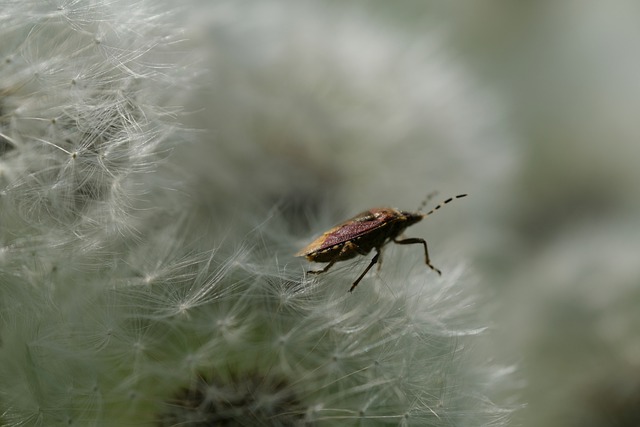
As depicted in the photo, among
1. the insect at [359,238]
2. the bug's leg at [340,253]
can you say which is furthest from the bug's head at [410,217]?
the bug's leg at [340,253]

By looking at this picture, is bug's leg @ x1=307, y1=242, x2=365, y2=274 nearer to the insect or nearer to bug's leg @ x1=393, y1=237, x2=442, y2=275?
the insect

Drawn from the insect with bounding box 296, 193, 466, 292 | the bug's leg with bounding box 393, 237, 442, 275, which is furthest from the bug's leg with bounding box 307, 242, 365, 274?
the bug's leg with bounding box 393, 237, 442, 275

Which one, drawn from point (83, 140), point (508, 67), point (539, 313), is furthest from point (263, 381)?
point (508, 67)

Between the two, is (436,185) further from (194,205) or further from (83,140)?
(83,140)

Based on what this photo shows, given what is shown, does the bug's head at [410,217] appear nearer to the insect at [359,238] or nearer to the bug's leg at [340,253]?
the insect at [359,238]

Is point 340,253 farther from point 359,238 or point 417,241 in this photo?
point 417,241

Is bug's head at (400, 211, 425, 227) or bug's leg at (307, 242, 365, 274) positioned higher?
bug's head at (400, 211, 425, 227)

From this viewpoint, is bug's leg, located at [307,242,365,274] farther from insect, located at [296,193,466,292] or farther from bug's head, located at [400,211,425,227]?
bug's head, located at [400,211,425,227]

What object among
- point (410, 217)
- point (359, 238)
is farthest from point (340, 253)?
point (410, 217)

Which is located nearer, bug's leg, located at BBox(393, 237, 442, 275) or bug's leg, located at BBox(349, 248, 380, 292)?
bug's leg, located at BBox(349, 248, 380, 292)
